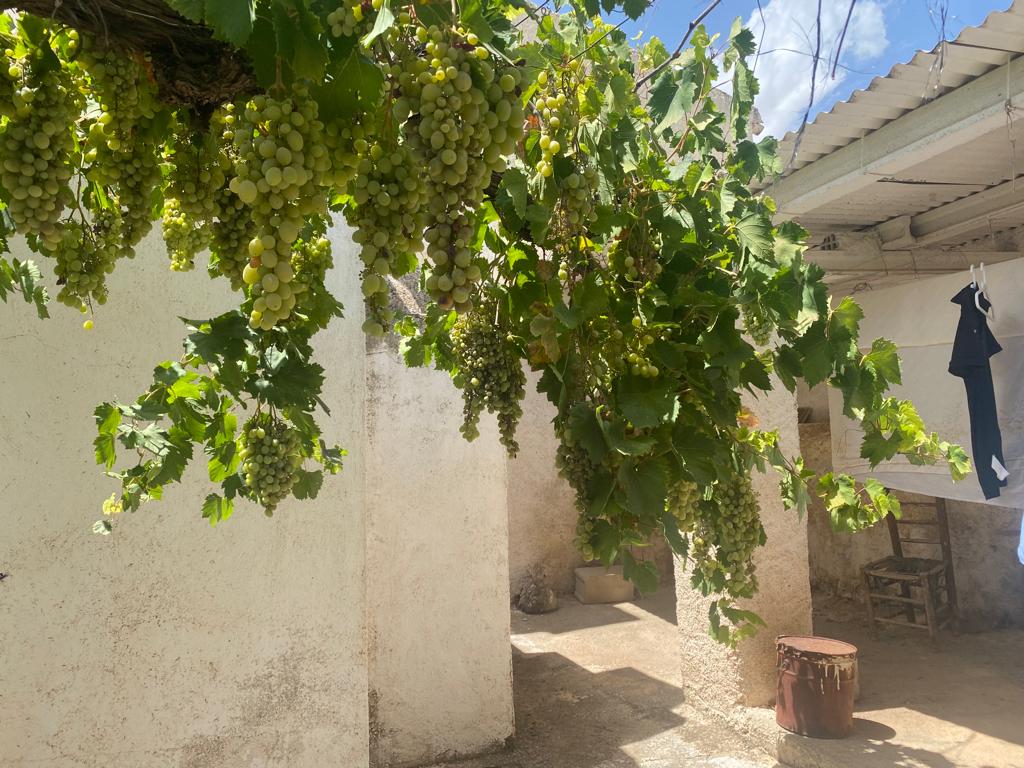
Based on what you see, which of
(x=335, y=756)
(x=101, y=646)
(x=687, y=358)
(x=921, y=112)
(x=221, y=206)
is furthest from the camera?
(x=921, y=112)

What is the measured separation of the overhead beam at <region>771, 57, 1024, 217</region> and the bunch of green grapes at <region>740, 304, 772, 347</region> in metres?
A: 1.58

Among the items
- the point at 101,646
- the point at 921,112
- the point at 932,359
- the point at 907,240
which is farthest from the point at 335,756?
the point at 907,240

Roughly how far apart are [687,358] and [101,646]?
231 cm

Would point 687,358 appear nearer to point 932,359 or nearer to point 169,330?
point 169,330

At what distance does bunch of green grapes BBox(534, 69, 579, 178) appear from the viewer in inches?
53.5

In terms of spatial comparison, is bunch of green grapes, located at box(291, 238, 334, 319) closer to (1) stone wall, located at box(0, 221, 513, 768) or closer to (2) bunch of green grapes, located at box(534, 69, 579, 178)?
(2) bunch of green grapes, located at box(534, 69, 579, 178)

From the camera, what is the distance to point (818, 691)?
14.8ft

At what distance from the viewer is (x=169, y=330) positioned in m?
2.95

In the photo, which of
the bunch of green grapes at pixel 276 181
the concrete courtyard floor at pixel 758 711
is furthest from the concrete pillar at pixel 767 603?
the bunch of green grapes at pixel 276 181

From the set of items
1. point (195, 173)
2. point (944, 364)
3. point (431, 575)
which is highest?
point (944, 364)

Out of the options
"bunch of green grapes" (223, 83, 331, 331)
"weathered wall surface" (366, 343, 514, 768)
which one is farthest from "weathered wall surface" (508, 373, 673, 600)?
"bunch of green grapes" (223, 83, 331, 331)

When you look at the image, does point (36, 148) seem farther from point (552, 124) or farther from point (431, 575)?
point (431, 575)

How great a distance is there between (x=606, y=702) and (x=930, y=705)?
87.8 inches

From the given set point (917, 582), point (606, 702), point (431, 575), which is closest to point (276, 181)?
point (431, 575)
